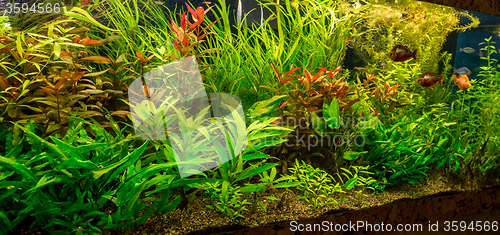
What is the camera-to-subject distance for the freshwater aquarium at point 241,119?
1.17 meters

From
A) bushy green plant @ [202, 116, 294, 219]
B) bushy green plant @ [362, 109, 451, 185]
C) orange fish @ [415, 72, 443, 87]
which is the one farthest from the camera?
orange fish @ [415, 72, 443, 87]

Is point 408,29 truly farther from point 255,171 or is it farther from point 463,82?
point 255,171

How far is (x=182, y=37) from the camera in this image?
1.56m

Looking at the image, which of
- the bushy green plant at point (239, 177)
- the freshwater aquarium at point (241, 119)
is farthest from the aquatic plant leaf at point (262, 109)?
the bushy green plant at point (239, 177)

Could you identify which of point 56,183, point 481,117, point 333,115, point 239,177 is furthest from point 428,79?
point 56,183

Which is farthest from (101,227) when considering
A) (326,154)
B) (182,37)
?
(326,154)

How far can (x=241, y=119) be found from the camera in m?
1.41

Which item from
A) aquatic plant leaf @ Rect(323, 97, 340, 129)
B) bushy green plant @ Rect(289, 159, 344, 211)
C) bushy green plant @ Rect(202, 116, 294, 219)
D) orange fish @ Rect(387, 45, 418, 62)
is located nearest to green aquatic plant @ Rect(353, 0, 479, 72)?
orange fish @ Rect(387, 45, 418, 62)

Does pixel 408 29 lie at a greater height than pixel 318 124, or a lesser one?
greater

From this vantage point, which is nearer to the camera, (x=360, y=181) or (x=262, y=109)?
(x=262, y=109)

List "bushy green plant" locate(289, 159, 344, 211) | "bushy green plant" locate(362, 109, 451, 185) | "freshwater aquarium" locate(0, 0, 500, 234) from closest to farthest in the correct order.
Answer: "freshwater aquarium" locate(0, 0, 500, 234)
"bushy green plant" locate(289, 159, 344, 211)
"bushy green plant" locate(362, 109, 451, 185)

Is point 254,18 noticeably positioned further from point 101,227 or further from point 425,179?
point 425,179

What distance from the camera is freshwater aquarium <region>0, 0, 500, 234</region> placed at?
117 centimetres

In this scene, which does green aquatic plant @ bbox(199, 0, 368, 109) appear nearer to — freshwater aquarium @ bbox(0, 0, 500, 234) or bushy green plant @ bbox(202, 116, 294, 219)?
freshwater aquarium @ bbox(0, 0, 500, 234)
